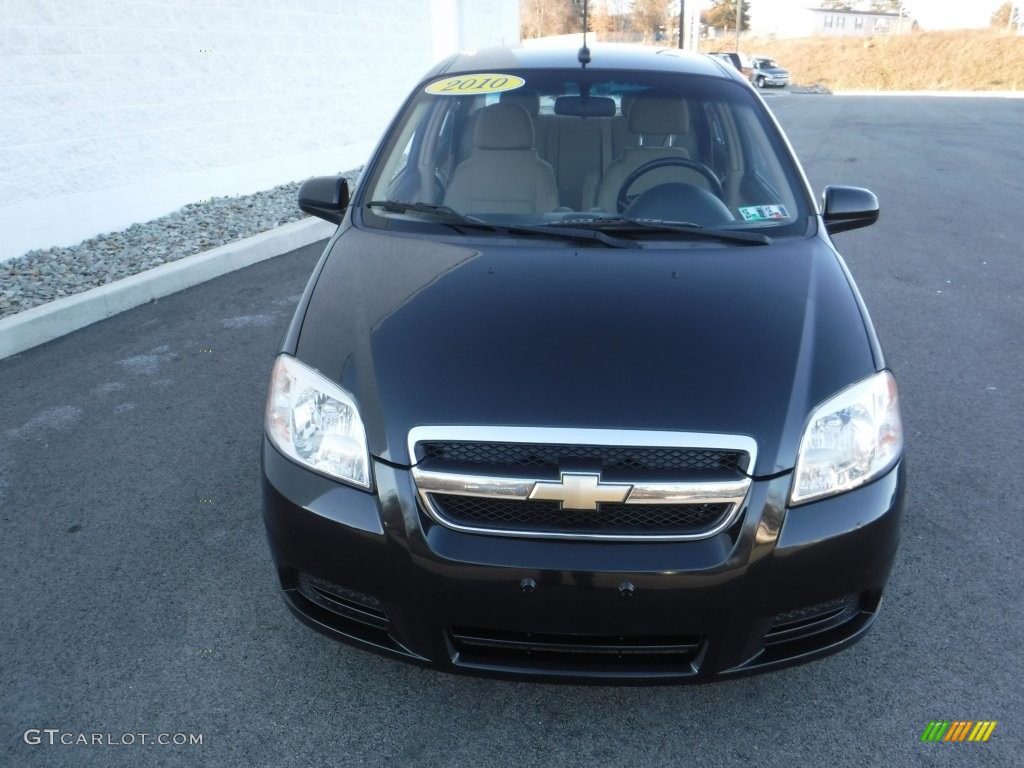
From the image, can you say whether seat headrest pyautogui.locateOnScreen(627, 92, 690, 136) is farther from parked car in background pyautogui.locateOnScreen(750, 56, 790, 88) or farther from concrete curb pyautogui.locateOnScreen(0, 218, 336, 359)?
parked car in background pyautogui.locateOnScreen(750, 56, 790, 88)

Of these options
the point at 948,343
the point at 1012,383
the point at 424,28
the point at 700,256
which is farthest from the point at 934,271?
the point at 424,28

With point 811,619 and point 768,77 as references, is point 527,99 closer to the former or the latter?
point 811,619

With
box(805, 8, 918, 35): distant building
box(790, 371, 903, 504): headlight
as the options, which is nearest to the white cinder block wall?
box(790, 371, 903, 504): headlight

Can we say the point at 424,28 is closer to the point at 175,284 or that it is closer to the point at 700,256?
the point at 175,284

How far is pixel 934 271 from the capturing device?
6645 mm

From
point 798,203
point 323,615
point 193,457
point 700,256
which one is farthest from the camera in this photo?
point 193,457

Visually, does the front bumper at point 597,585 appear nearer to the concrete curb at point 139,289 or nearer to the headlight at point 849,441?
the headlight at point 849,441

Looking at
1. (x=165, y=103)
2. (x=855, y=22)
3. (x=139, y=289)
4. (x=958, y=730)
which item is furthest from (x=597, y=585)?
(x=855, y=22)

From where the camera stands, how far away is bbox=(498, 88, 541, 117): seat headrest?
345cm

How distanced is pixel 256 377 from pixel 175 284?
6.82ft

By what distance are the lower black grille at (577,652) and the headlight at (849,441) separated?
458 millimetres

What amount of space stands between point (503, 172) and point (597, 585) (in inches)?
74.1

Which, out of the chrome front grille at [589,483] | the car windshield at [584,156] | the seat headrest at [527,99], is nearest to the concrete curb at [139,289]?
the car windshield at [584,156]

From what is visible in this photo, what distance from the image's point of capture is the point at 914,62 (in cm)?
5234
